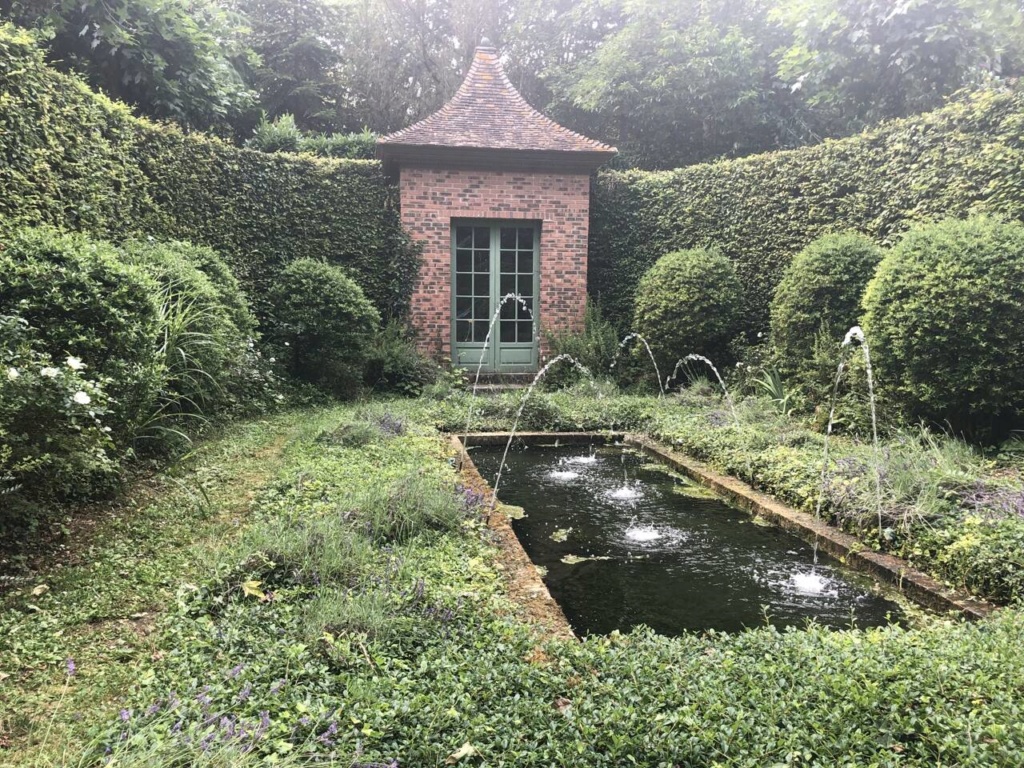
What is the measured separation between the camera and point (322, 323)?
8.00m

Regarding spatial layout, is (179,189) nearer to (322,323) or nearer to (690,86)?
(322,323)

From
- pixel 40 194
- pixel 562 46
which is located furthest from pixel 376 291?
pixel 562 46

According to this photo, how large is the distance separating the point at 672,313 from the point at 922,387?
389 centimetres

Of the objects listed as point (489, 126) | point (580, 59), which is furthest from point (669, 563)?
point (580, 59)

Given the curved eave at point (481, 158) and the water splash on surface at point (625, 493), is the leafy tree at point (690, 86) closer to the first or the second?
the curved eave at point (481, 158)

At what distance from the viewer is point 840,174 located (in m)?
8.06

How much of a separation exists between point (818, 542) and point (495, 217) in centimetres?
758

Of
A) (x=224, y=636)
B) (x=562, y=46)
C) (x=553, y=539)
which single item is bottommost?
(x=553, y=539)

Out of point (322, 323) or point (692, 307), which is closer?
point (322, 323)

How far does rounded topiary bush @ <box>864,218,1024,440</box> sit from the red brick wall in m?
5.42

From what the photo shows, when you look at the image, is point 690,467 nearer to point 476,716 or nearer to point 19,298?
point 476,716

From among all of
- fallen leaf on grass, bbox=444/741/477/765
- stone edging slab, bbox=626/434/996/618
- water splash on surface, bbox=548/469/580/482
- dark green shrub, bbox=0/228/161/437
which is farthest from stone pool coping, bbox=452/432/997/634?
dark green shrub, bbox=0/228/161/437

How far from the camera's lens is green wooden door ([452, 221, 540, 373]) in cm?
1031

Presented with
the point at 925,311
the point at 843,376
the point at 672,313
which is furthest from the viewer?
the point at 672,313
